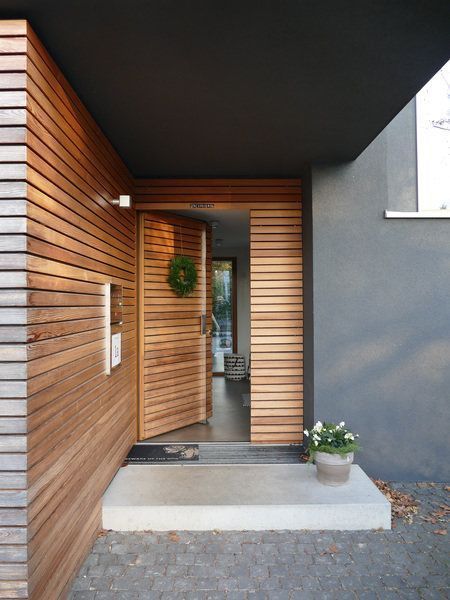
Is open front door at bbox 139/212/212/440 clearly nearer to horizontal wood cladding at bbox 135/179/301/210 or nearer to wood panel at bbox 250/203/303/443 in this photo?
horizontal wood cladding at bbox 135/179/301/210

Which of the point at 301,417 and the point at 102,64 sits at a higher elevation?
the point at 102,64

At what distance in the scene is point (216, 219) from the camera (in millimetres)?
5961

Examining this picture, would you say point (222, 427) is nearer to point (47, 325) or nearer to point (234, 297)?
point (47, 325)

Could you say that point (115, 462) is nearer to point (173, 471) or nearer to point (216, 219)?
point (173, 471)

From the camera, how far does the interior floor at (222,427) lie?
5.10 meters

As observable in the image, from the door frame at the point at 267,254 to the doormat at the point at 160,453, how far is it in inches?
29.1

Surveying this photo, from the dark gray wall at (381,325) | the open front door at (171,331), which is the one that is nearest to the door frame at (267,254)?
the open front door at (171,331)

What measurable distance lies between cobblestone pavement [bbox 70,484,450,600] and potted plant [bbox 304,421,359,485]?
0.47 metres

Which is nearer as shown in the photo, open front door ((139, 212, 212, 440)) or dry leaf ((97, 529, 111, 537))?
dry leaf ((97, 529, 111, 537))

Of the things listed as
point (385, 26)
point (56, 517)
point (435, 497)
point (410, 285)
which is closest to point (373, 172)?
point (410, 285)

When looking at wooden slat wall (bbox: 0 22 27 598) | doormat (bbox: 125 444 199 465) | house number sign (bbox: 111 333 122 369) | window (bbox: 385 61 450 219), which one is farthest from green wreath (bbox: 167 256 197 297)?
wooden slat wall (bbox: 0 22 27 598)

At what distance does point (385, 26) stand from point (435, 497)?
12.7 feet

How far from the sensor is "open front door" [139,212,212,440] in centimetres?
516

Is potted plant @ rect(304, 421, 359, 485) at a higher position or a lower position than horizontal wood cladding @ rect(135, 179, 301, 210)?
lower
